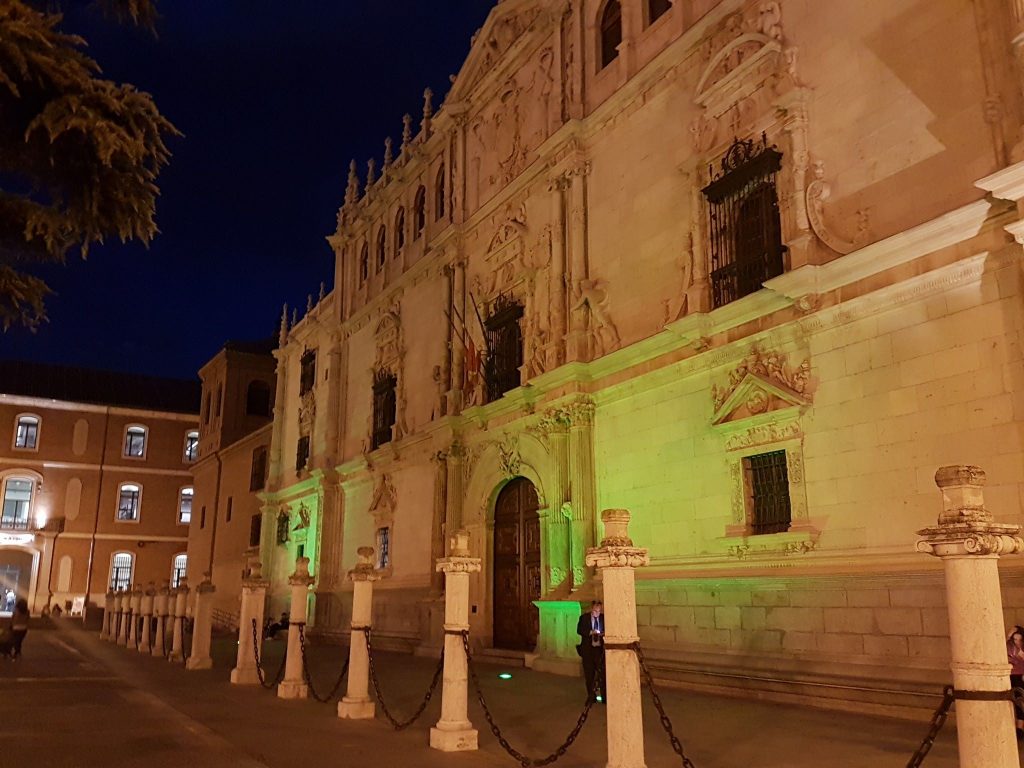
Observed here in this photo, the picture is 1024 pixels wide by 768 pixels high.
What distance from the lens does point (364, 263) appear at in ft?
93.1

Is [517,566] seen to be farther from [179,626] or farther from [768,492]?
[179,626]

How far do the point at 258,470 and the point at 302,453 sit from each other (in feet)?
25.6

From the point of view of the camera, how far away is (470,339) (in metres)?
20.2

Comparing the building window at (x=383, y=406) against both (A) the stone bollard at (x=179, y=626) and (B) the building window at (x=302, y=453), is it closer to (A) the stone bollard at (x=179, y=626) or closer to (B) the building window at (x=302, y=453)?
(B) the building window at (x=302, y=453)

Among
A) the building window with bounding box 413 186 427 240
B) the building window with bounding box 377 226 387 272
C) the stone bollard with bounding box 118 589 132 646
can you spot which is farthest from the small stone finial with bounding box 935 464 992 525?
the stone bollard with bounding box 118 589 132 646

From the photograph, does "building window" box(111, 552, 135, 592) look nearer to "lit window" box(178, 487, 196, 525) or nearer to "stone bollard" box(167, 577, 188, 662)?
"lit window" box(178, 487, 196, 525)

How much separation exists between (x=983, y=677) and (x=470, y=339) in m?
16.1

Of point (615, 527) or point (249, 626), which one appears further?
point (249, 626)

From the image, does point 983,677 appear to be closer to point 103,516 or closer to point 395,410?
point 395,410

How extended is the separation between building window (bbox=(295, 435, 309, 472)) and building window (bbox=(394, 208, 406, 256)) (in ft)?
27.0

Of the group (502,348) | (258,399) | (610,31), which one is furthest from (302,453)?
(610,31)

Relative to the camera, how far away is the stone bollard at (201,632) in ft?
56.2

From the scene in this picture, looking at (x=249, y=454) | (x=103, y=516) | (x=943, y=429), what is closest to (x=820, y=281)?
(x=943, y=429)

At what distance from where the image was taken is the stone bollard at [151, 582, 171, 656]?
21.2 meters
